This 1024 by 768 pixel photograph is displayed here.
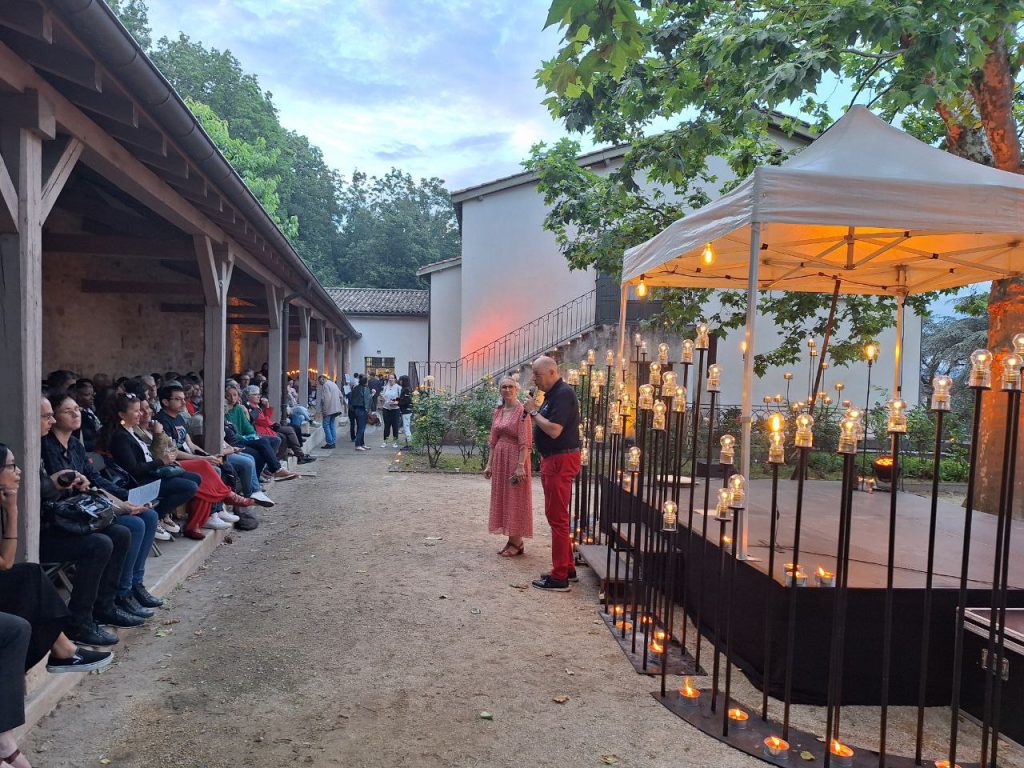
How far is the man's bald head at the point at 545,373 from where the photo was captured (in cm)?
498

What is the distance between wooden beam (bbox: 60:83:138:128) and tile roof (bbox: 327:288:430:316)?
21.8m

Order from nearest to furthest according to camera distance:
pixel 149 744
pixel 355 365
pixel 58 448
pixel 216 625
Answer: pixel 149 744
pixel 58 448
pixel 216 625
pixel 355 365

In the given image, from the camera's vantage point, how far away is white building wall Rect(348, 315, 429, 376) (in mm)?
26375

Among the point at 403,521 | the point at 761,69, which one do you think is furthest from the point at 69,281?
the point at 761,69

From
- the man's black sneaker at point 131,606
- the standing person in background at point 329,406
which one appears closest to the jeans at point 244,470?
the man's black sneaker at point 131,606

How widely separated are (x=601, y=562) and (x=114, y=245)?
20.0 ft

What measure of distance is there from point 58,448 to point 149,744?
1.84 metres

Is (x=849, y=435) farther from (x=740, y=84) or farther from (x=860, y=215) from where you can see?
(x=740, y=84)

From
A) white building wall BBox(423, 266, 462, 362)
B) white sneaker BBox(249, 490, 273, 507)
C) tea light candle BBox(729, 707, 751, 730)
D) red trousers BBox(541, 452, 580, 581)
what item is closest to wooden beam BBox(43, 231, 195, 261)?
white sneaker BBox(249, 490, 273, 507)

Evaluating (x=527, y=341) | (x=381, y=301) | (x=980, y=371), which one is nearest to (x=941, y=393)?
(x=980, y=371)

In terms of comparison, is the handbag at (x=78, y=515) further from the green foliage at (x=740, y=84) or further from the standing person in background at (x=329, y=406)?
the standing person in background at (x=329, y=406)

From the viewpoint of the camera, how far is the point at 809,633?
3.27m

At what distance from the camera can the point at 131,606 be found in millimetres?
4047

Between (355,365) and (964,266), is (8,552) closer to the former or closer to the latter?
(964,266)
